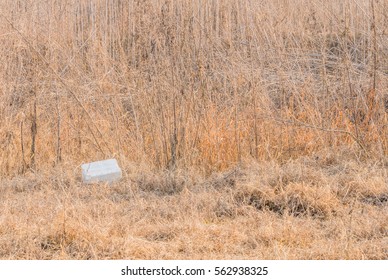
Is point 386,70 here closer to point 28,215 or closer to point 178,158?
point 178,158

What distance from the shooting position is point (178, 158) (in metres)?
5.80

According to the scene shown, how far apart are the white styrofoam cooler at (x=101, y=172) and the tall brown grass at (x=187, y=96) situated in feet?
1.13

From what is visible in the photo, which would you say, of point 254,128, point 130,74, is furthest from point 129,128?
point 254,128

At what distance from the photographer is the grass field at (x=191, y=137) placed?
394cm

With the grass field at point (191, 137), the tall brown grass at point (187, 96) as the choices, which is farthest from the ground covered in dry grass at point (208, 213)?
the tall brown grass at point (187, 96)

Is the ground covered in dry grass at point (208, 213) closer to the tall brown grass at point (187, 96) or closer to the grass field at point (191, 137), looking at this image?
the grass field at point (191, 137)

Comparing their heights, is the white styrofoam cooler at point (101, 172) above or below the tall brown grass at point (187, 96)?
below

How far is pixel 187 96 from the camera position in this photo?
6.08m

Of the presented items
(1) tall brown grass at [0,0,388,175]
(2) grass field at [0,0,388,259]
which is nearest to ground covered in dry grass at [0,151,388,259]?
(2) grass field at [0,0,388,259]

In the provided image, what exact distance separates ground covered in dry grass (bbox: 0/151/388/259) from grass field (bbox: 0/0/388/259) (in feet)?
0.04

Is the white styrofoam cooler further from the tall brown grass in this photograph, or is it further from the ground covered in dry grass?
the tall brown grass

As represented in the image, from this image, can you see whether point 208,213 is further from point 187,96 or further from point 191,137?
point 187,96

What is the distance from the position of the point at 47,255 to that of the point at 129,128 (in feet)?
9.20
